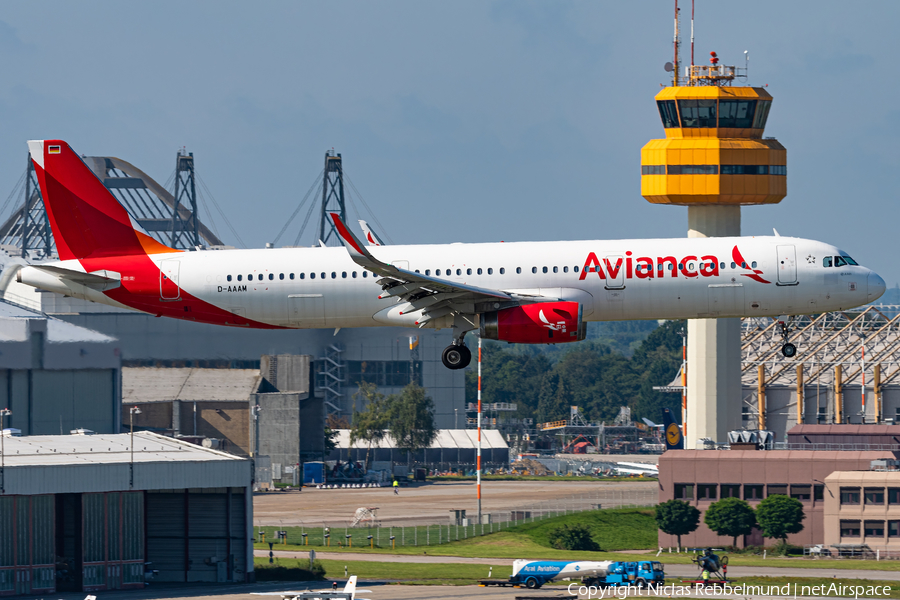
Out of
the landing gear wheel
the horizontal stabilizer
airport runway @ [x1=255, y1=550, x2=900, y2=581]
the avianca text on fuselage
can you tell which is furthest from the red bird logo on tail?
airport runway @ [x1=255, y1=550, x2=900, y2=581]

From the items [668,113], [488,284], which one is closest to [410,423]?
[668,113]

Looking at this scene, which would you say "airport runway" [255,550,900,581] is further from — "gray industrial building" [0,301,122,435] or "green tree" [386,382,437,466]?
"green tree" [386,382,437,466]

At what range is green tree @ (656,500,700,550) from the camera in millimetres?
110375

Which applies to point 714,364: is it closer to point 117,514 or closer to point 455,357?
point 117,514

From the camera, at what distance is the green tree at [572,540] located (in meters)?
109

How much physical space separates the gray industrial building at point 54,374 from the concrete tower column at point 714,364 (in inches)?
2079

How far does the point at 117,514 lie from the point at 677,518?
49.2 m

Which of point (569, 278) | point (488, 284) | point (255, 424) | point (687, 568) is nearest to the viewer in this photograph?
point (569, 278)

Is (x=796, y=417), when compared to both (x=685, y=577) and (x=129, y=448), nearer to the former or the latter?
(x=685, y=577)

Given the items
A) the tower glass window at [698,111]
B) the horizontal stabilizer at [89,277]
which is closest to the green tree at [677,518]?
the tower glass window at [698,111]

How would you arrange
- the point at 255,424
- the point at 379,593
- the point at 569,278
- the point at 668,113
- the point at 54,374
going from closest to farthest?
the point at 569,278, the point at 379,593, the point at 54,374, the point at 668,113, the point at 255,424

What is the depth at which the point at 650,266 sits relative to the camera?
183ft

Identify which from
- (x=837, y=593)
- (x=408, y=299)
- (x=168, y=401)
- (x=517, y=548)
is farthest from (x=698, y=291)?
(x=168, y=401)

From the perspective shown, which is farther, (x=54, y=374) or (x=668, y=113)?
(x=668, y=113)
